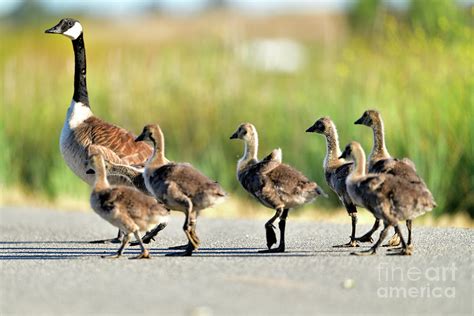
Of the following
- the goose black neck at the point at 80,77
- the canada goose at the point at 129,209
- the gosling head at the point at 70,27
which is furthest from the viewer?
the gosling head at the point at 70,27

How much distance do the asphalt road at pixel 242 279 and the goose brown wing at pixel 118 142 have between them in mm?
1129

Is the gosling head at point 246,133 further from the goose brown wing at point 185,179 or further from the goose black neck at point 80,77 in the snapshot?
the goose black neck at point 80,77

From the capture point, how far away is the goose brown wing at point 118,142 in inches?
423

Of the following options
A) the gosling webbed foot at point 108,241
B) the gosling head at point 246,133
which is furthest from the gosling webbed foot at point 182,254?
the gosling webbed foot at point 108,241

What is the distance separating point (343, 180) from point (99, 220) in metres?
4.57

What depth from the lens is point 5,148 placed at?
15836 millimetres

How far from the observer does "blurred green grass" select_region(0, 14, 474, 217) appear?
13.4m

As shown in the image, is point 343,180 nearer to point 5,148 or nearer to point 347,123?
point 347,123

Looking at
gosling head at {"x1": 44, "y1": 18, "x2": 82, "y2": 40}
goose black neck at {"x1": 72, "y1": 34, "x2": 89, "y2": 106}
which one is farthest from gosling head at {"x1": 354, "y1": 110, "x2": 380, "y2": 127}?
gosling head at {"x1": 44, "y1": 18, "x2": 82, "y2": 40}

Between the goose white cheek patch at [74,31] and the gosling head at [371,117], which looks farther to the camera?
the goose white cheek patch at [74,31]

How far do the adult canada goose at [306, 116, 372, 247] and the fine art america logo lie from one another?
1.30m

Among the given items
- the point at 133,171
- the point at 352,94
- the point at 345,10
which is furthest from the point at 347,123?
the point at 345,10

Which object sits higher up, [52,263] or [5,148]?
[5,148]

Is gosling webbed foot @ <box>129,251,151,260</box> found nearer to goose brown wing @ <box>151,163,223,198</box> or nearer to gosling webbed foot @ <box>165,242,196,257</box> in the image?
gosling webbed foot @ <box>165,242,196,257</box>
